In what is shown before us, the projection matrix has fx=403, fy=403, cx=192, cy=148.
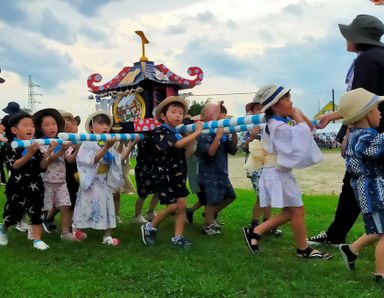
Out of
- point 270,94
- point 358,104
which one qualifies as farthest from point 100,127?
point 358,104

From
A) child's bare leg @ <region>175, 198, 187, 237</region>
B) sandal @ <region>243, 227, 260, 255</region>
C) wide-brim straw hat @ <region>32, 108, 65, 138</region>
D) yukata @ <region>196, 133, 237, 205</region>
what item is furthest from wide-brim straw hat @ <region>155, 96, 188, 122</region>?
sandal @ <region>243, 227, 260, 255</region>

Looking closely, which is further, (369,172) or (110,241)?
(110,241)

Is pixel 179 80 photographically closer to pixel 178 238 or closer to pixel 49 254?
pixel 178 238

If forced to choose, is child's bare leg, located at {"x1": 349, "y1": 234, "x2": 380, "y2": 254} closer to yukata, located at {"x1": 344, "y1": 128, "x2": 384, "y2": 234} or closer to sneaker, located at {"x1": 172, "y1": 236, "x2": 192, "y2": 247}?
yukata, located at {"x1": 344, "y1": 128, "x2": 384, "y2": 234}

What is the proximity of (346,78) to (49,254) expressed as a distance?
3.90 metres

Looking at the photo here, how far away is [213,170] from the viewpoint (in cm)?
536

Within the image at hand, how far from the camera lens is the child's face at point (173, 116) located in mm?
4707

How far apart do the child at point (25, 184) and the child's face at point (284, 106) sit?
268cm

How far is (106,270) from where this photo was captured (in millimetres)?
3930

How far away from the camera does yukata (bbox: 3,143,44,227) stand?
4852 millimetres

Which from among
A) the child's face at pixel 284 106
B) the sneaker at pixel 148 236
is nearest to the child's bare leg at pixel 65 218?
the sneaker at pixel 148 236

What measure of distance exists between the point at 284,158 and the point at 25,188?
310 cm

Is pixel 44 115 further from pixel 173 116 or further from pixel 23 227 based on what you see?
pixel 23 227

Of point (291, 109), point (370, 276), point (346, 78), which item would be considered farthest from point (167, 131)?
point (370, 276)
